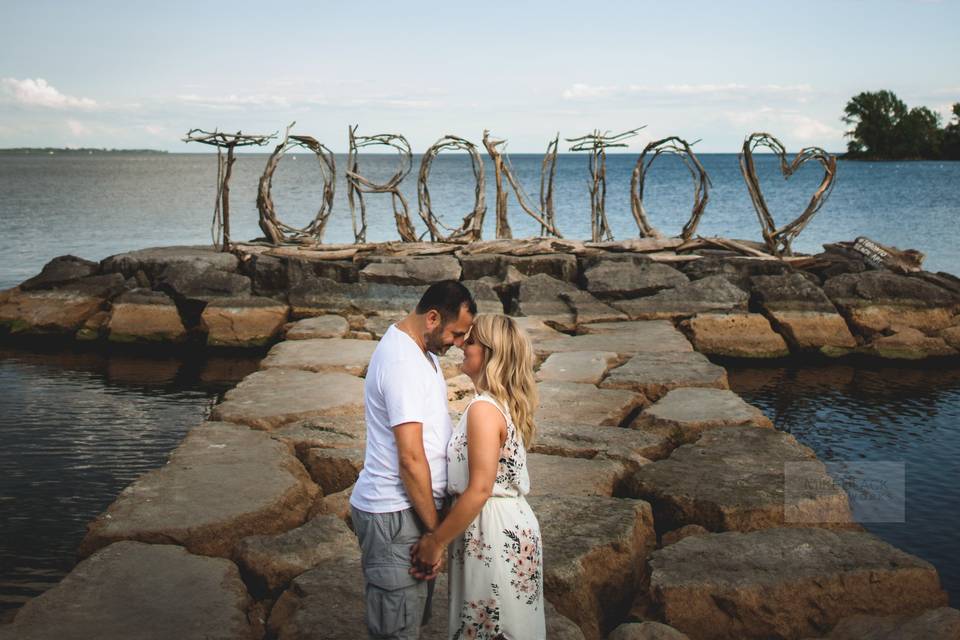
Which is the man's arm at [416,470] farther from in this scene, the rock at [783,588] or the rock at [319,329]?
the rock at [319,329]

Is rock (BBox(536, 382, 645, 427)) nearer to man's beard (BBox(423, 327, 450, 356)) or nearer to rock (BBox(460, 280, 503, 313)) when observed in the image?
man's beard (BBox(423, 327, 450, 356))

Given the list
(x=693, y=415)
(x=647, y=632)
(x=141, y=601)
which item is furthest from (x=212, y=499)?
(x=693, y=415)

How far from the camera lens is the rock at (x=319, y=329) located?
10922 millimetres

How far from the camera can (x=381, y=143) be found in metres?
15.5

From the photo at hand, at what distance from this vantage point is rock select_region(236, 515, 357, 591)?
471 cm

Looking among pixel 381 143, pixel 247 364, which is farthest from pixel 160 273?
pixel 381 143

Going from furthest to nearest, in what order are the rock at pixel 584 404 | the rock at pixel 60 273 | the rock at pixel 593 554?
the rock at pixel 60 273
the rock at pixel 584 404
the rock at pixel 593 554

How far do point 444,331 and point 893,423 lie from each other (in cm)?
783

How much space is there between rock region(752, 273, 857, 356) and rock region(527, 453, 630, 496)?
280 inches

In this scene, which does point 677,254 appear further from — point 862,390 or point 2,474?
point 2,474

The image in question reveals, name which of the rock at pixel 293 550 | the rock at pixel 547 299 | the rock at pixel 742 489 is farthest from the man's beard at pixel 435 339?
the rock at pixel 547 299

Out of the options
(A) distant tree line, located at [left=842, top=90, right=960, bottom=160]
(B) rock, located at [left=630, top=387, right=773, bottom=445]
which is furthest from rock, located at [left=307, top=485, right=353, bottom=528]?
(A) distant tree line, located at [left=842, top=90, right=960, bottom=160]

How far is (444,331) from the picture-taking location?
3.42 meters

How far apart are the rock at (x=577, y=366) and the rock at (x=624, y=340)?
365 millimetres
